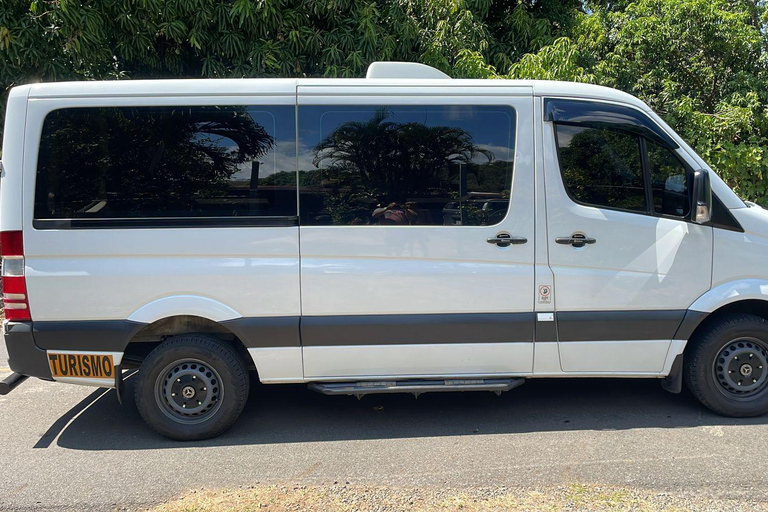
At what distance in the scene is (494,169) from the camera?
4.20 meters

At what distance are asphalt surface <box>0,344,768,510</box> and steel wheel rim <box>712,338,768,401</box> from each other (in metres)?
0.24

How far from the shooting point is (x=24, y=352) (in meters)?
4.06

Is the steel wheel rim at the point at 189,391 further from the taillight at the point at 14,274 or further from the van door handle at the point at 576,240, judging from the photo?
the van door handle at the point at 576,240

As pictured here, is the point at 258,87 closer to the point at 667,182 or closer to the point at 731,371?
the point at 667,182

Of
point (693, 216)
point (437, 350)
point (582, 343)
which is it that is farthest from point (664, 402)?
point (437, 350)

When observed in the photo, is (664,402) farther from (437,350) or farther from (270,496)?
(270,496)

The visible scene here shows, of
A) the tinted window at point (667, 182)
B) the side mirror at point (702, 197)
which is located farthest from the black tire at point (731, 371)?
the tinted window at point (667, 182)

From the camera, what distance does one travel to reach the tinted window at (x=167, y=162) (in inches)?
159

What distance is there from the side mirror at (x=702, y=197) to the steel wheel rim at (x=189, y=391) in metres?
3.41

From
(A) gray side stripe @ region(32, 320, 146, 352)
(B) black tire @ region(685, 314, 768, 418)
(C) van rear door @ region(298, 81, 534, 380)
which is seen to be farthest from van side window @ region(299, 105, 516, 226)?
(B) black tire @ region(685, 314, 768, 418)

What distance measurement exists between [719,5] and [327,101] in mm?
7305

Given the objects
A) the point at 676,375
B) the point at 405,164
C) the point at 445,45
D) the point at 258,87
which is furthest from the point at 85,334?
the point at 445,45

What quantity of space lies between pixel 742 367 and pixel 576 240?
154 centimetres

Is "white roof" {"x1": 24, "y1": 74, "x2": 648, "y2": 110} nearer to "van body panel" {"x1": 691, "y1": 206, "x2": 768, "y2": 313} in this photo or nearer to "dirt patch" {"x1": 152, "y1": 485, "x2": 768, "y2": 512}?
"van body panel" {"x1": 691, "y1": 206, "x2": 768, "y2": 313}
